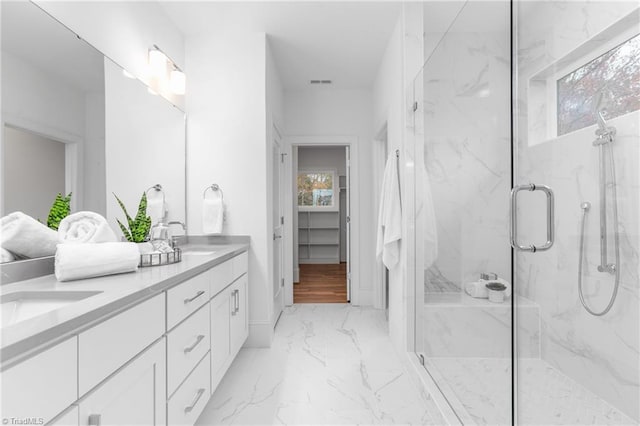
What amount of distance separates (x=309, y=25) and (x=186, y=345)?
2507 millimetres

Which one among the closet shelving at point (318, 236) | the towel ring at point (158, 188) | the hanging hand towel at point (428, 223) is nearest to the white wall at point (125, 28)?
the towel ring at point (158, 188)

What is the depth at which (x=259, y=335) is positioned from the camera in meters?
2.78

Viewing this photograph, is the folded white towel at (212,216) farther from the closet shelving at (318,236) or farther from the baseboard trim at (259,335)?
the closet shelving at (318,236)

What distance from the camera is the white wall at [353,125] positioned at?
400 centimetres

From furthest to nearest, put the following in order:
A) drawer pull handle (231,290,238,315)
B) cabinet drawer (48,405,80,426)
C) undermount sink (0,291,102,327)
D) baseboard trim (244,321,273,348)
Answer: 1. baseboard trim (244,321,273,348)
2. drawer pull handle (231,290,238,315)
3. undermount sink (0,291,102,327)
4. cabinet drawer (48,405,80,426)

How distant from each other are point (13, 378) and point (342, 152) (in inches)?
273

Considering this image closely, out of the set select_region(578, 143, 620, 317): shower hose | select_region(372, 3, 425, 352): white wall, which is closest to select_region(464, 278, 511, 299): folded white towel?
select_region(578, 143, 620, 317): shower hose

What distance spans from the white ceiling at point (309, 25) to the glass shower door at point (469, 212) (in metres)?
0.77

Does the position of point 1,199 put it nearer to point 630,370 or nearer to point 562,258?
point 562,258

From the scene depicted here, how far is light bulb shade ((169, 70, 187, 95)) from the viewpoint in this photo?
8.65 feet

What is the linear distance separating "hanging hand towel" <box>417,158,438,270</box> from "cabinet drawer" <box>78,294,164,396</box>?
152 centimetres

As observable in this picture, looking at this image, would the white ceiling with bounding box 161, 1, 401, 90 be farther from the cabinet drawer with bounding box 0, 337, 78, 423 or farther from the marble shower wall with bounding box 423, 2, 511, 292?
the cabinet drawer with bounding box 0, 337, 78, 423

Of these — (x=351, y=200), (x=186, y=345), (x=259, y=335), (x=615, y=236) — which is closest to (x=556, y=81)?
(x=615, y=236)

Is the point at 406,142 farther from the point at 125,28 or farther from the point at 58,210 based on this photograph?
the point at 58,210
